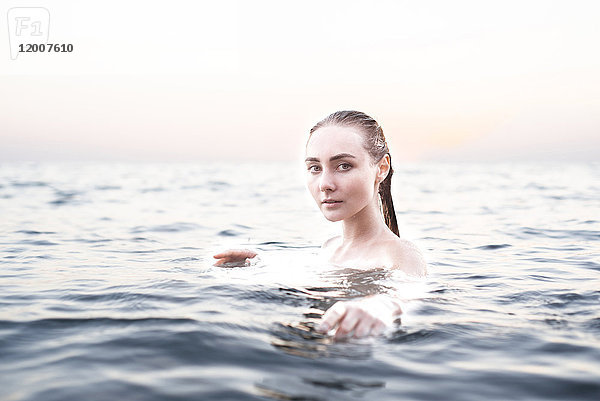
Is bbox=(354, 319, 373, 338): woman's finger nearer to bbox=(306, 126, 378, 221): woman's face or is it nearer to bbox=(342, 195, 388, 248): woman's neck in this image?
bbox=(306, 126, 378, 221): woman's face

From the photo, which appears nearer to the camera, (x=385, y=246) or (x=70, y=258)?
(x=385, y=246)

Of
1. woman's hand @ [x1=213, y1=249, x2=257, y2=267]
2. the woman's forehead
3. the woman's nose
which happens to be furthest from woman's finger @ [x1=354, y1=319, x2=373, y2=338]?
woman's hand @ [x1=213, y1=249, x2=257, y2=267]

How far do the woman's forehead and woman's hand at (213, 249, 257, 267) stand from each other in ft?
4.32

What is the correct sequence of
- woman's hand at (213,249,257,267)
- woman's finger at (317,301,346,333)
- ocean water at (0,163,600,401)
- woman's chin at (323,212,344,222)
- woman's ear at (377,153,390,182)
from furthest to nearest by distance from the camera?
woman's hand at (213,249,257,267) < woman's ear at (377,153,390,182) < woman's chin at (323,212,344,222) < woman's finger at (317,301,346,333) < ocean water at (0,163,600,401)

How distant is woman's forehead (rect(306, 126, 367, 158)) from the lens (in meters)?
4.32

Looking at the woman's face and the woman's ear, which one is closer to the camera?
the woman's face

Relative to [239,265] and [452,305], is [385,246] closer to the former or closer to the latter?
[452,305]

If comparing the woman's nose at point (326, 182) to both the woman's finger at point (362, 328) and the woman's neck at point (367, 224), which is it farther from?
the woman's finger at point (362, 328)

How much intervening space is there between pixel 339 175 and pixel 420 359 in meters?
1.97

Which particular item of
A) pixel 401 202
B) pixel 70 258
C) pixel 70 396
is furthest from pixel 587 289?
pixel 401 202

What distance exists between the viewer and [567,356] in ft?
9.01

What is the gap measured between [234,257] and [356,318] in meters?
2.70

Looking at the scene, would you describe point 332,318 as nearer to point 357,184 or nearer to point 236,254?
point 357,184

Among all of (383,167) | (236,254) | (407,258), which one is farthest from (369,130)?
(236,254)
